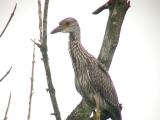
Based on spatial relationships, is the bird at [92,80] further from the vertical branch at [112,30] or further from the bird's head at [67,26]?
the vertical branch at [112,30]

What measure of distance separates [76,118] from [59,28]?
1.40 metres

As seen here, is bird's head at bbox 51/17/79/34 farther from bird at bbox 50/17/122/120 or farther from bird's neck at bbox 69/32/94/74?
bird's neck at bbox 69/32/94/74

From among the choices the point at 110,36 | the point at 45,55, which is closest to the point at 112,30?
the point at 110,36

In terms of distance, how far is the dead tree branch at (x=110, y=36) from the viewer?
7449 mm

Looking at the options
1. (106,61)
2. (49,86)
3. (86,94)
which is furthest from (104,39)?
(49,86)

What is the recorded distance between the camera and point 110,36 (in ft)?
24.6

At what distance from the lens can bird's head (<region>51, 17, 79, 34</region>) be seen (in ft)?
22.6

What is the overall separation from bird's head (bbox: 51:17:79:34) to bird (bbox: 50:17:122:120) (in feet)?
0.16

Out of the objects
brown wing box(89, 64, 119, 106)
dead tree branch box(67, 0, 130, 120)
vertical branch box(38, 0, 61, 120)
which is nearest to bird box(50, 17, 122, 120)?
brown wing box(89, 64, 119, 106)

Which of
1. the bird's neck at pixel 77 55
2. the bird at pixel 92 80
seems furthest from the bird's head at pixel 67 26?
the bird's neck at pixel 77 55

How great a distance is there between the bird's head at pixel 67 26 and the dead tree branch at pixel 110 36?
48 cm

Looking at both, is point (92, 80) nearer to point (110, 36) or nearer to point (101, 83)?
point (101, 83)

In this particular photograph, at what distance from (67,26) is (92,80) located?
39.7 inches

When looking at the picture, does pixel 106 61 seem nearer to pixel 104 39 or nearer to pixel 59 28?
pixel 104 39
